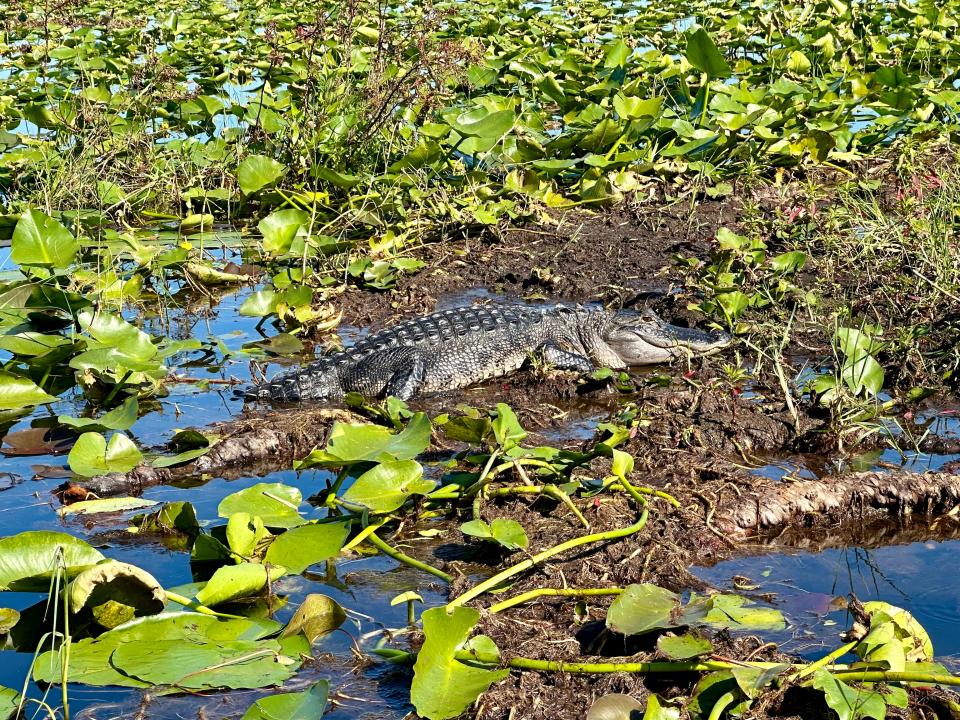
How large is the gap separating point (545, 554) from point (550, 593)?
0.16 meters

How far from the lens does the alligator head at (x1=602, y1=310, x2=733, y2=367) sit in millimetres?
5031

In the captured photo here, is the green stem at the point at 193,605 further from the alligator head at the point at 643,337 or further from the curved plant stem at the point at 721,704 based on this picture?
the alligator head at the point at 643,337

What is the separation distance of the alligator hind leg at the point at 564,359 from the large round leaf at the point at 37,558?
2.73 meters

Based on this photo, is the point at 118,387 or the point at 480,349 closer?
the point at 118,387

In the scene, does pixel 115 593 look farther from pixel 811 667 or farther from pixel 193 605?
pixel 811 667

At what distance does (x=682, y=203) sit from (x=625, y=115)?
0.66 meters

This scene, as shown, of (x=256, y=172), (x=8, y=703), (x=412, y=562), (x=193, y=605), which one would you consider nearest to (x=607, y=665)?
(x=412, y=562)

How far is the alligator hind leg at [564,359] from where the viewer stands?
487 cm

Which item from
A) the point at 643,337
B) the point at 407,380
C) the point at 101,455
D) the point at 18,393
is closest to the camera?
the point at 101,455

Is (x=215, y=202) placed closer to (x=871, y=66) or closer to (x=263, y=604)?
(x=263, y=604)

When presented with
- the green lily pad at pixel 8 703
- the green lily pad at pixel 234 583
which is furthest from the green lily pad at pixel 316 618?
the green lily pad at pixel 8 703

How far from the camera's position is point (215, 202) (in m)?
7.09

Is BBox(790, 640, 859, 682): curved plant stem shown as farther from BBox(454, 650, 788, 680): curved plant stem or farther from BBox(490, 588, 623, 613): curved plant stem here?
BBox(490, 588, 623, 613): curved plant stem

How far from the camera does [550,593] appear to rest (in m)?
2.60
